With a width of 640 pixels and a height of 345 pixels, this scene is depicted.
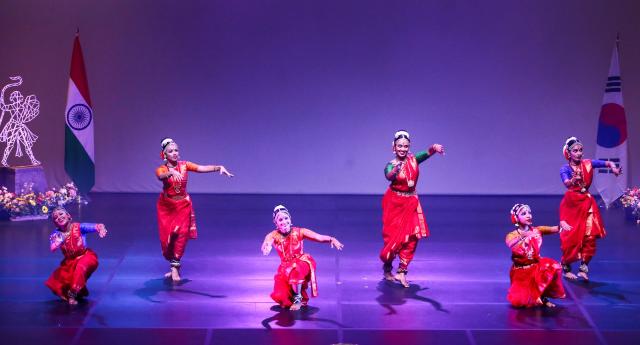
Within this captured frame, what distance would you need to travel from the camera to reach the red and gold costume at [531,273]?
20.5 ft

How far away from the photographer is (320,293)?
265 inches

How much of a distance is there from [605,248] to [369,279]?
2736 mm

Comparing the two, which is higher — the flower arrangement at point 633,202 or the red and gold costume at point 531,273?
the flower arrangement at point 633,202

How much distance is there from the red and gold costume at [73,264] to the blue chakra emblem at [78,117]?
4688mm

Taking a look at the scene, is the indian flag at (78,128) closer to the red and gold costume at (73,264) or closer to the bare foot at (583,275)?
the red and gold costume at (73,264)

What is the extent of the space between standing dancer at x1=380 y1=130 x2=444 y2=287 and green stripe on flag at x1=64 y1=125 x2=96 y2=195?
210 inches

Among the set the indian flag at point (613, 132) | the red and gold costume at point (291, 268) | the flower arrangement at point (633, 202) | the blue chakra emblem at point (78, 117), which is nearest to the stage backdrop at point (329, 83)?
the indian flag at point (613, 132)

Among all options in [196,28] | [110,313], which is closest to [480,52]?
[196,28]

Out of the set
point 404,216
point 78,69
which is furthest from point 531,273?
point 78,69

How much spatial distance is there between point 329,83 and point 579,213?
5309 millimetres

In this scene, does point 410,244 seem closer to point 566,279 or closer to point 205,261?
point 566,279

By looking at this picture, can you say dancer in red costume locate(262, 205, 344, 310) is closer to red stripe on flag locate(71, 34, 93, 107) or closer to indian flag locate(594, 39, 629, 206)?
red stripe on flag locate(71, 34, 93, 107)

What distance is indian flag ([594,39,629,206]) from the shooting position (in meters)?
10.9

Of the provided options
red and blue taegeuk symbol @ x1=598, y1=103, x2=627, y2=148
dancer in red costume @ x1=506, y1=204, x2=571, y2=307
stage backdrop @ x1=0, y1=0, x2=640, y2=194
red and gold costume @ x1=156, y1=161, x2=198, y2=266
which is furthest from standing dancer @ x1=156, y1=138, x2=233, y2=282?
red and blue taegeuk symbol @ x1=598, y1=103, x2=627, y2=148
